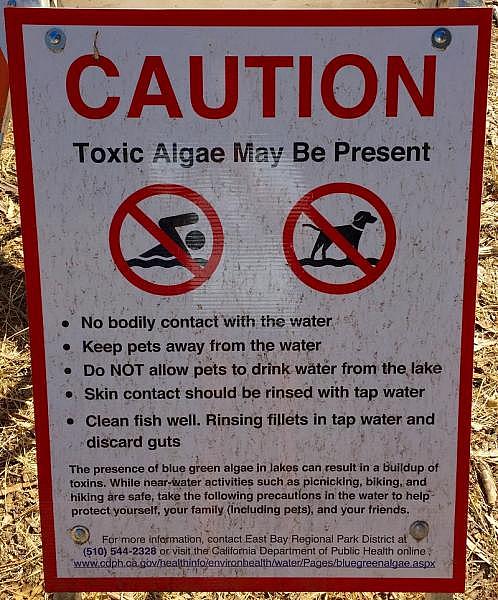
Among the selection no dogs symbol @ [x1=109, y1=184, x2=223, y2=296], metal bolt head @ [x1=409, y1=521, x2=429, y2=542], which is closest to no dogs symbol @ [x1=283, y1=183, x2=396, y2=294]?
no dogs symbol @ [x1=109, y1=184, x2=223, y2=296]

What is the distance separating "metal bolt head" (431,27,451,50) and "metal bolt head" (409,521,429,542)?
1110mm

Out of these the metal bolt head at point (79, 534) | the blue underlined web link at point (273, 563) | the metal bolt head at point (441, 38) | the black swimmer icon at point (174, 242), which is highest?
the metal bolt head at point (441, 38)

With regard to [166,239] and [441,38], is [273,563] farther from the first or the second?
[441,38]

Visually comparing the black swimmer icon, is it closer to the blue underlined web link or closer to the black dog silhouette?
the black dog silhouette

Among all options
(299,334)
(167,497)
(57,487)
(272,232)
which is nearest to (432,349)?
(299,334)

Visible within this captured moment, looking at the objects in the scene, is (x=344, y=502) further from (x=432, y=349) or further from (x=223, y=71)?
(x=223, y=71)

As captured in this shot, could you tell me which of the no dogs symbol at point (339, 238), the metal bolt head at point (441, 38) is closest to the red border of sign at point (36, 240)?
the metal bolt head at point (441, 38)

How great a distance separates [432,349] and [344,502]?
1.41 feet

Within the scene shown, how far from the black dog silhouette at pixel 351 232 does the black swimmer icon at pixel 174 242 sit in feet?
0.81

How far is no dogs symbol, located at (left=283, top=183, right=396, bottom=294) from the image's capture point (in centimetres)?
192

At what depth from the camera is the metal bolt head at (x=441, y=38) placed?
1.86 meters

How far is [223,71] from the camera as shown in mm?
1872

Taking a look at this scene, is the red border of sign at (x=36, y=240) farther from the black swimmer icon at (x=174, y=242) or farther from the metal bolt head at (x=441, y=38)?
the black swimmer icon at (x=174, y=242)

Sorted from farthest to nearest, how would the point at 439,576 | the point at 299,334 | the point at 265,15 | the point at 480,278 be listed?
the point at 480,278, the point at 439,576, the point at 299,334, the point at 265,15
